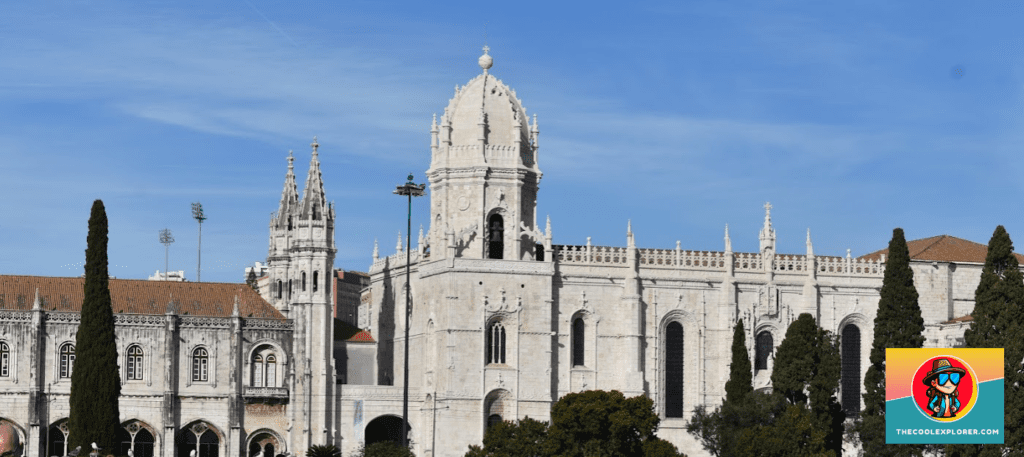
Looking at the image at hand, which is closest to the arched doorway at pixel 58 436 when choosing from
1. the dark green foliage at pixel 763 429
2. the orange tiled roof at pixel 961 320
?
the dark green foliage at pixel 763 429

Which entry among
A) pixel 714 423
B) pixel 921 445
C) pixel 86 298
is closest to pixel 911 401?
pixel 921 445

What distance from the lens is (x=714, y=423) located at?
86625 millimetres

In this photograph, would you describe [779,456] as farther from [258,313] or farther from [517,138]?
[258,313]

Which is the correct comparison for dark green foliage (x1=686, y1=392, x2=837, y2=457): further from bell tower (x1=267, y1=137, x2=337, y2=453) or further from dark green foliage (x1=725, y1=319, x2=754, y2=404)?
bell tower (x1=267, y1=137, x2=337, y2=453)

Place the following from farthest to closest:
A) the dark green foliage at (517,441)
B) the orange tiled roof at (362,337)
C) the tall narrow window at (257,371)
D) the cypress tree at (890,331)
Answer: the orange tiled roof at (362,337) < the tall narrow window at (257,371) < the cypress tree at (890,331) < the dark green foliage at (517,441)

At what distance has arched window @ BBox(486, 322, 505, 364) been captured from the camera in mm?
95312

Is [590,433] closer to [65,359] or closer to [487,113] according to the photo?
[487,113]

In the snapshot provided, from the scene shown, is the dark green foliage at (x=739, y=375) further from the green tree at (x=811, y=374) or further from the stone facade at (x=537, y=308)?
the green tree at (x=811, y=374)

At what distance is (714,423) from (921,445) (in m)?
9.93

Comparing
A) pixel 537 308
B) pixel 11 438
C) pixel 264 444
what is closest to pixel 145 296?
pixel 264 444

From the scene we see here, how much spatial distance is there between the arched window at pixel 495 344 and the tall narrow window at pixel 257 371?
11868 mm

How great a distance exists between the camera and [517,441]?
265ft

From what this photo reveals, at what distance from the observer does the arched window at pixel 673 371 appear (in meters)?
99.3

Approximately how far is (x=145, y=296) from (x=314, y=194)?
9871mm
